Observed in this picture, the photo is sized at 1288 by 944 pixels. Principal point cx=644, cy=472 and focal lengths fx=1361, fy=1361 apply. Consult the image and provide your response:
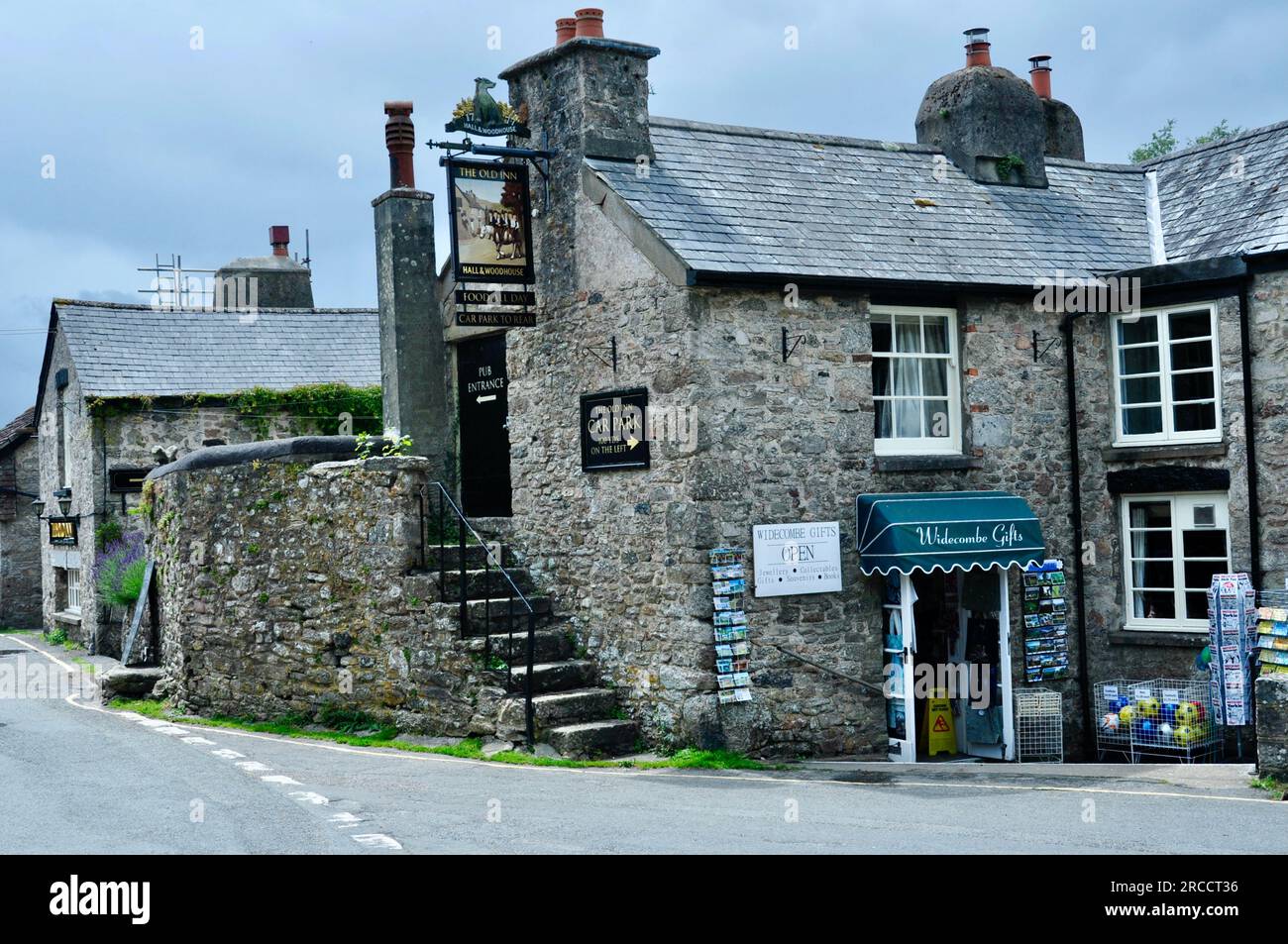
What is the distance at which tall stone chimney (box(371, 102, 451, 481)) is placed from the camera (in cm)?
1688

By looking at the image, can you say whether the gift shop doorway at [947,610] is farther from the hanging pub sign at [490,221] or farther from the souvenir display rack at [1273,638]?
the hanging pub sign at [490,221]

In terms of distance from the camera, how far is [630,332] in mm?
13742

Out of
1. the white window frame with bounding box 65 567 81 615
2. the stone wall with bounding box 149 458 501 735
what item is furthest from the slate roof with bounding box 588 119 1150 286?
the white window frame with bounding box 65 567 81 615

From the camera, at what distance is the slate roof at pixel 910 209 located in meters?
13.9

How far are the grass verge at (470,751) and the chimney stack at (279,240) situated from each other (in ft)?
66.6

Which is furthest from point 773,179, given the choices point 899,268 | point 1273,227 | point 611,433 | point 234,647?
point 234,647

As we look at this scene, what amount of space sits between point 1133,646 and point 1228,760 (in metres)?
1.55

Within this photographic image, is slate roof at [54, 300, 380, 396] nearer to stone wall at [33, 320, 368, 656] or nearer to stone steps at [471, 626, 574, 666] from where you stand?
stone wall at [33, 320, 368, 656]

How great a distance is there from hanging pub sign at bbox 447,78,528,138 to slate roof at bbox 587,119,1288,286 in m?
1.28

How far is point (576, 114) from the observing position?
14.4m

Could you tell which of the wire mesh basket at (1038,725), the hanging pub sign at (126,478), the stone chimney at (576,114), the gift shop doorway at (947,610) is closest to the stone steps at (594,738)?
the gift shop doorway at (947,610)

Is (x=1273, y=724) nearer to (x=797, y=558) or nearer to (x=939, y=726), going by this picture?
(x=939, y=726)

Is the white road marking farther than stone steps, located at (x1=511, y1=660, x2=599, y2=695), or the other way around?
stone steps, located at (x1=511, y1=660, x2=599, y2=695)

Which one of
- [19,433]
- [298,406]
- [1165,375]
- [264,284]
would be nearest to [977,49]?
[1165,375]
